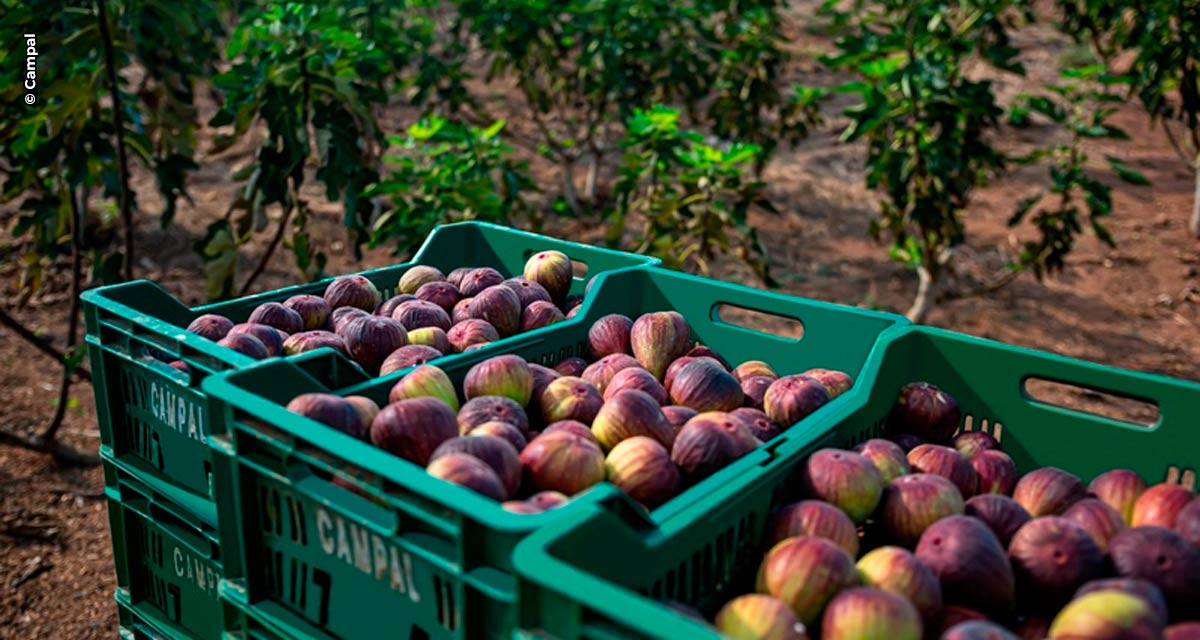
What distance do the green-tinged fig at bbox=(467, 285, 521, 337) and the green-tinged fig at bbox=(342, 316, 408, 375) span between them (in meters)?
0.26

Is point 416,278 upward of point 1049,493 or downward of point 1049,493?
upward

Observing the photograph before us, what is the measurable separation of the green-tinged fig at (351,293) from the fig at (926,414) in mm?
1348

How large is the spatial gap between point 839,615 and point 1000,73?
11182 mm

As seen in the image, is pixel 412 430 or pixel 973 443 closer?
pixel 412 430

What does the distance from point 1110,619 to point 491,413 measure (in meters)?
1.05

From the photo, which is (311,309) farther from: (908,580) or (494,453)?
(908,580)

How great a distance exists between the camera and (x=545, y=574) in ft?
3.63

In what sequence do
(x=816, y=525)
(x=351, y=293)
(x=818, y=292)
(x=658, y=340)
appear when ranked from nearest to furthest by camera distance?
1. (x=816, y=525)
2. (x=658, y=340)
3. (x=351, y=293)
4. (x=818, y=292)

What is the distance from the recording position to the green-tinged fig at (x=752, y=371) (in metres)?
2.27

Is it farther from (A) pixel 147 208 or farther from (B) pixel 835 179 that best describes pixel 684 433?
(B) pixel 835 179

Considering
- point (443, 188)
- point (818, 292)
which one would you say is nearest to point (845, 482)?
point (443, 188)

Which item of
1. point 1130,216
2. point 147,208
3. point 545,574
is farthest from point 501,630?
point 1130,216

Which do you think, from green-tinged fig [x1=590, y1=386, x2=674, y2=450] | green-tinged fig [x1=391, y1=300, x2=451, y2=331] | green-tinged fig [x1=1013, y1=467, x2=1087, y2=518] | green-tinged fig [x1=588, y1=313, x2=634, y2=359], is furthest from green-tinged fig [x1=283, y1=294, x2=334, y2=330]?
green-tinged fig [x1=1013, y1=467, x2=1087, y2=518]

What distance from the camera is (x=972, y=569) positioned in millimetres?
1462
